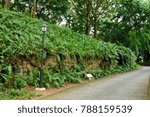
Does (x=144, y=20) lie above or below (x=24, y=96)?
above

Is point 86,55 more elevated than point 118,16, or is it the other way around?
point 118,16

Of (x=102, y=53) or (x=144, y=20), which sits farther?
(x=144, y=20)

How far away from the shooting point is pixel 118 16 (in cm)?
5403

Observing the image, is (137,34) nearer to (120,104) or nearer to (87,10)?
(87,10)

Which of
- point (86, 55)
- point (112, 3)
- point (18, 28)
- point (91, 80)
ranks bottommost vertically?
point (91, 80)

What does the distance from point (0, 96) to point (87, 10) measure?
91.1 feet

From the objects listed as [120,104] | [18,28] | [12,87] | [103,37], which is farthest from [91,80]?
[103,37]

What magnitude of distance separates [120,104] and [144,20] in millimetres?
44563

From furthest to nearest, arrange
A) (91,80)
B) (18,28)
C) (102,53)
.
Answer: (102,53) < (91,80) < (18,28)

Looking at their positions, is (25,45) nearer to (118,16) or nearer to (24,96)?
(24,96)

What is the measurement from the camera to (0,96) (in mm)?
15547

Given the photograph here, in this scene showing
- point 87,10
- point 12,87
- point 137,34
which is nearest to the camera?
point 12,87

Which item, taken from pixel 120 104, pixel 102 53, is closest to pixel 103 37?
pixel 102 53

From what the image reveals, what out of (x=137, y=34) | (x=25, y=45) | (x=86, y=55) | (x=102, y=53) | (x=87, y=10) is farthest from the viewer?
(x=137, y=34)
